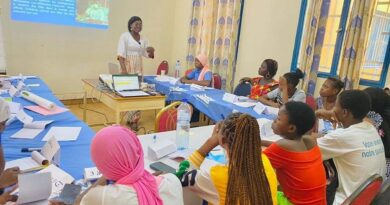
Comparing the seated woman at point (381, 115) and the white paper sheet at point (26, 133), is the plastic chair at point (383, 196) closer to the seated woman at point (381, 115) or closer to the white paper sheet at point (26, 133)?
the seated woman at point (381, 115)

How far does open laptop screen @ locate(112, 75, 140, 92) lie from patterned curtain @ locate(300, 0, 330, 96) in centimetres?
218

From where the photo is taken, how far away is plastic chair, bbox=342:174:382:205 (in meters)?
1.13

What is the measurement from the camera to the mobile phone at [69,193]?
1138 millimetres

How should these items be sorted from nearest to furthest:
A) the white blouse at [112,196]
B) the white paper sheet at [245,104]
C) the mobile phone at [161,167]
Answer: the white blouse at [112,196]
the mobile phone at [161,167]
the white paper sheet at [245,104]

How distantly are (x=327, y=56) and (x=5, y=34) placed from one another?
476 centimetres

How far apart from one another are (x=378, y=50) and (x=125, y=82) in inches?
116

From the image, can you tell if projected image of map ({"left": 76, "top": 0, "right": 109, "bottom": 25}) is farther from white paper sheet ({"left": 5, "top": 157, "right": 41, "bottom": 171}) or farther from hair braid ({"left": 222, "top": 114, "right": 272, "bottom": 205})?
hair braid ({"left": 222, "top": 114, "right": 272, "bottom": 205})

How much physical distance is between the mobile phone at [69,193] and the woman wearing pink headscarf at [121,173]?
193 mm

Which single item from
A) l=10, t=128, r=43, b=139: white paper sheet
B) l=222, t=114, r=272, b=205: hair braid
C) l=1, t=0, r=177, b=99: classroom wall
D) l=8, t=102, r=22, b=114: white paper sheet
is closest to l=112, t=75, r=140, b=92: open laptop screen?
l=8, t=102, r=22, b=114: white paper sheet

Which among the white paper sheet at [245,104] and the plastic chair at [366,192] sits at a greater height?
the plastic chair at [366,192]

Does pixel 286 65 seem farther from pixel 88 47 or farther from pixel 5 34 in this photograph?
pixel 5 34

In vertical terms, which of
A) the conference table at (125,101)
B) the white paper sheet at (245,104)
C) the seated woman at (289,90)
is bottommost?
the conference table at (125,101)

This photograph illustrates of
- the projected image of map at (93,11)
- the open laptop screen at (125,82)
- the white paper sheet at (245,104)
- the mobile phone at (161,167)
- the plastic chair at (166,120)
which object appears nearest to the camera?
the mobile phone at (161,167)

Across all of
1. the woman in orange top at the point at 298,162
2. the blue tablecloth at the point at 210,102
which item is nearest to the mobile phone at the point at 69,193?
the woman in orange top at the point at 298,162
